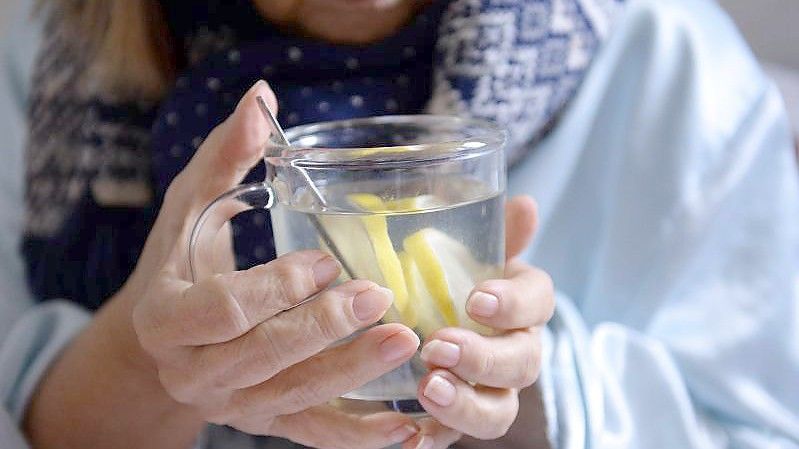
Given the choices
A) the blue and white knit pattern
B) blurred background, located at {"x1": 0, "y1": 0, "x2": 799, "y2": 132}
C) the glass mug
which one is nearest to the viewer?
the glass mug

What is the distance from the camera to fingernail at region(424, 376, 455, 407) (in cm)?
38

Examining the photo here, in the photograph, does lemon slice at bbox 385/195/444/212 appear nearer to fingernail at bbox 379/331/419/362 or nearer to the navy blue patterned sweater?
fingernail at bbox 379/331/419/362

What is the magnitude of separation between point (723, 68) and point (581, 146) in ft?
0.40

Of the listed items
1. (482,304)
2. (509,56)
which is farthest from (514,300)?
(509,56)

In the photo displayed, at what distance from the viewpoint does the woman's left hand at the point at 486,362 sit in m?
0.38

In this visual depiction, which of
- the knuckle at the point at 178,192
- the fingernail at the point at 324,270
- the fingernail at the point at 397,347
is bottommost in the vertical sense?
the fingernail at the point at 397,347

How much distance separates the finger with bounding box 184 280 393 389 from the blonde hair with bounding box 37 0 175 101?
360 millimetres

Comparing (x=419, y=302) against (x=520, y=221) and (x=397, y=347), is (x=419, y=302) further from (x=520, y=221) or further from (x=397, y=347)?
(x=520, y=221)

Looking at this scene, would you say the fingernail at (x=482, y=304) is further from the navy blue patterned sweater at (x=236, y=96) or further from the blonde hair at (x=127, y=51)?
the blonde hair at (x=127, y=51)

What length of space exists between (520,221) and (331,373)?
0.56 ft

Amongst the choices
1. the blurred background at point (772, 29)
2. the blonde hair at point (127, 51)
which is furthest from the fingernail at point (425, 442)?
the blurred background at point (772, 29)

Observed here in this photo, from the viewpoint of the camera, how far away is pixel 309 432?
44 centimetres

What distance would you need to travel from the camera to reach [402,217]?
13.8 inches

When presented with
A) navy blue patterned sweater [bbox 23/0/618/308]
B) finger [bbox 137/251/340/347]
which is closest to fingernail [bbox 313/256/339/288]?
finger [bbox 137/251/340/347]
